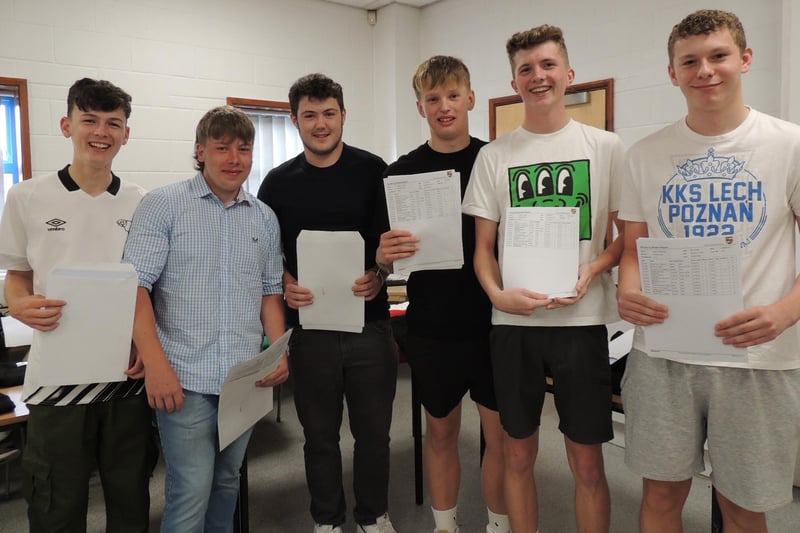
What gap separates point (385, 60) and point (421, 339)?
3.91 meters

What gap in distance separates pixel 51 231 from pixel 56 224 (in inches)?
1.0

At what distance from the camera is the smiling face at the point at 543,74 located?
1.71m

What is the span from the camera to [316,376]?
6.76 ft

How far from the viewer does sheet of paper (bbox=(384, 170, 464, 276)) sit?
179 centimetres

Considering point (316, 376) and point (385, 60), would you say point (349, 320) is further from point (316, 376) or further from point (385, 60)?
point (385, 60)

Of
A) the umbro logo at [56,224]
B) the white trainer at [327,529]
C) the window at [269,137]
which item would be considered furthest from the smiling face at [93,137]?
the window at [269,137]

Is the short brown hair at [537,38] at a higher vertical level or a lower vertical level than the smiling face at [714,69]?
higher

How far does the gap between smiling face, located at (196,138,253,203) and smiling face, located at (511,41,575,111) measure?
0.88 meters

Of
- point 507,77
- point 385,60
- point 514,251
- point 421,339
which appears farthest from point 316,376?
point 385,60

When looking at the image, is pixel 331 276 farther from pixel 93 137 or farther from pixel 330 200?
pixel 93 137

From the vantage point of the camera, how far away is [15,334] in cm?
310

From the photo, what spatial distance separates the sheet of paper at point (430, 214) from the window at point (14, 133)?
3.09 m

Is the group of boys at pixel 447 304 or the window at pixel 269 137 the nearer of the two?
the group of boys at pixel 447 304

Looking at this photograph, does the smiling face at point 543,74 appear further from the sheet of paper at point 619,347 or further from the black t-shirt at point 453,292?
the sheet of paper at point 619,347
